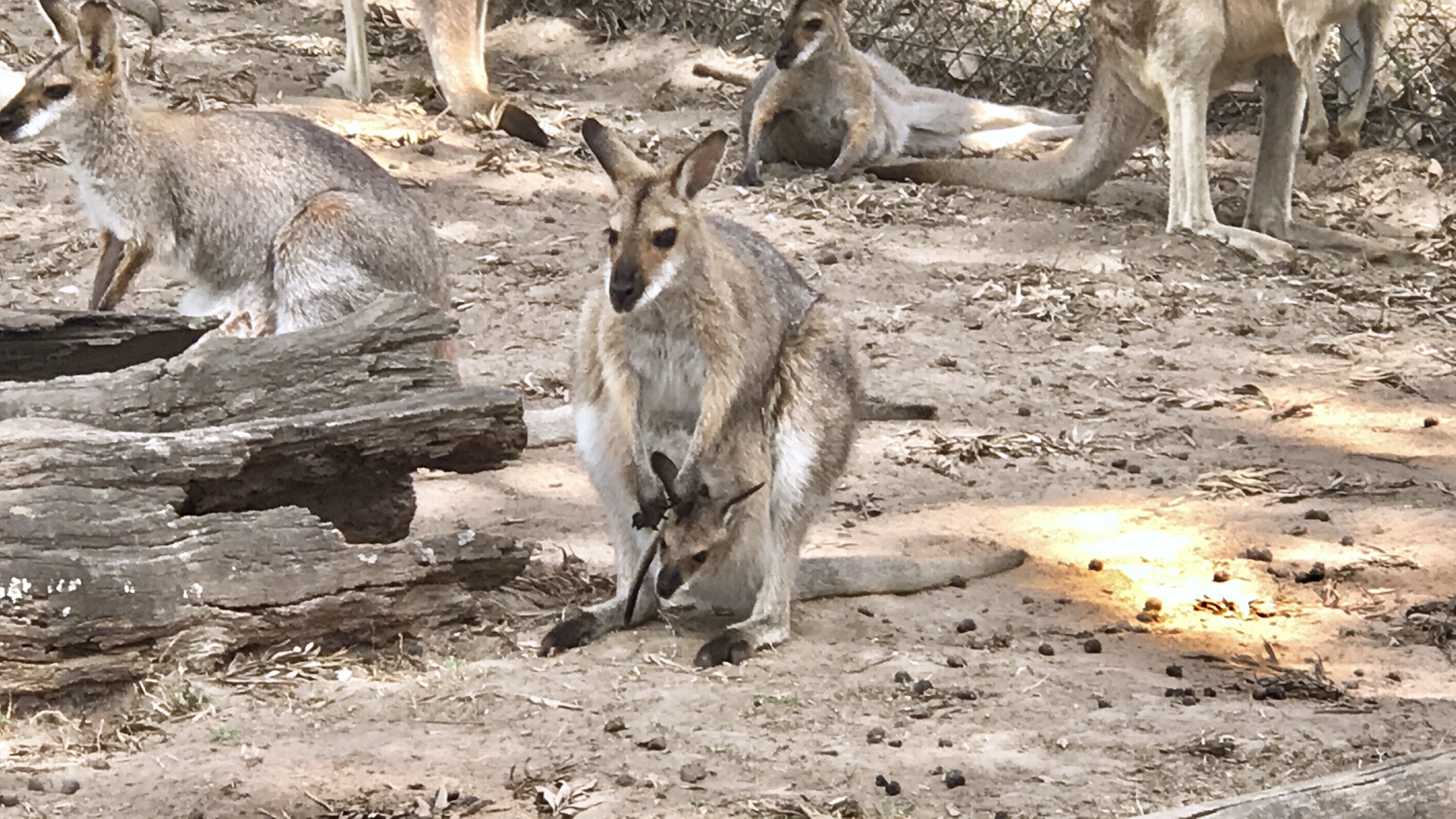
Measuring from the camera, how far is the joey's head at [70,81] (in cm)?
557

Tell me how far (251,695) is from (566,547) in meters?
1.53

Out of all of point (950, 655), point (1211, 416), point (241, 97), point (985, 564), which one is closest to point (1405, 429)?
point (1211, 416)

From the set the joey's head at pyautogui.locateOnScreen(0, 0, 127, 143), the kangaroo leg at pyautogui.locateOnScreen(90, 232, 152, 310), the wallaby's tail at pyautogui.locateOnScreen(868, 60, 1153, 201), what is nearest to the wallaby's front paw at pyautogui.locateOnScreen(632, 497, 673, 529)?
the kangaroo leg at pyautogui.locateOnScreen(90, 232, 152, 310)

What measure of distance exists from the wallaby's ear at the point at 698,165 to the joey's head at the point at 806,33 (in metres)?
5.04

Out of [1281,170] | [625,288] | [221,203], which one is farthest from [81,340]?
[1281,170]

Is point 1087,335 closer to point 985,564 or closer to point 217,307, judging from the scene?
point 985,564

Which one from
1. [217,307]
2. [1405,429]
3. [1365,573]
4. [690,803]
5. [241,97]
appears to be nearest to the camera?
[690,803]

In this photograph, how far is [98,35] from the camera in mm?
5648

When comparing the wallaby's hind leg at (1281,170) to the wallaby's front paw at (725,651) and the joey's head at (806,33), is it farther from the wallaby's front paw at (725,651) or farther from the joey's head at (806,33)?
the wallaby's front paw at (725,651)

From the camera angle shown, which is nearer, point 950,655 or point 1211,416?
point 950,655

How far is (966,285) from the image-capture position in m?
7.99

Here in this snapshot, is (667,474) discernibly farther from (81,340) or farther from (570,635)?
(81,340)

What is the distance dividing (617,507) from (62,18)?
9.02 feet

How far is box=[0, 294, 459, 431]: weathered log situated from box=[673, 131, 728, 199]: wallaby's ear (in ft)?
2.22
